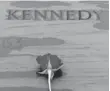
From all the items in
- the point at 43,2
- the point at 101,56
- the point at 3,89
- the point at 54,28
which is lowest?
the point at 3,89

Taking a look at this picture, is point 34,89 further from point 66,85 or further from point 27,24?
point 27,24

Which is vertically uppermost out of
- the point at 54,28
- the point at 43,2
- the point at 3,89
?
the point at 43,2

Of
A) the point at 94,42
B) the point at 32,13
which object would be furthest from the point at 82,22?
the point at 32,13

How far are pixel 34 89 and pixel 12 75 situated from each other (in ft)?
0.34

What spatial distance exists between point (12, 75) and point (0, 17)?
0.81ft

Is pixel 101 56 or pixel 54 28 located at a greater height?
pixel 54 28

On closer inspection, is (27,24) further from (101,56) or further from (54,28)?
(101,56)

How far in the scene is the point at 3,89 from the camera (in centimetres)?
89

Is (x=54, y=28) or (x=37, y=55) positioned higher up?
(x=54, y=28)

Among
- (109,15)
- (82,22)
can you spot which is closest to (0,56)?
(82,22)

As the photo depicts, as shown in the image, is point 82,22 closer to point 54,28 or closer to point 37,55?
point 54,28

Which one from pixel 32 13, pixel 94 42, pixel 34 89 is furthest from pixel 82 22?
pixel 34 89

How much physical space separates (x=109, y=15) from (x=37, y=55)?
35cm

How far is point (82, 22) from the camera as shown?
3.08ft
